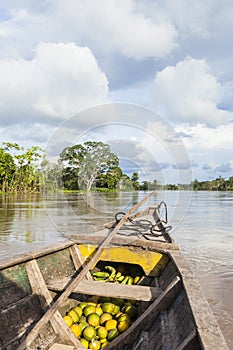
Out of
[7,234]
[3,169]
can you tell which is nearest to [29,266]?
[7,234]

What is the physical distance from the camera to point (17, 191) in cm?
3812

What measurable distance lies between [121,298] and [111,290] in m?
0.11

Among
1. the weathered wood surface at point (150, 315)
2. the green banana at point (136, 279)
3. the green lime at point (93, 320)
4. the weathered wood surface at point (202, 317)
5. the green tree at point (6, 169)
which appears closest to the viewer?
the weathered wood surface at point (202, 317)

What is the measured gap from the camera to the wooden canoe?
193 centimetres

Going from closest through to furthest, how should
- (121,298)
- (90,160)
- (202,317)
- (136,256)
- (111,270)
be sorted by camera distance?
1. (202,317)
2. (121,298)
3. (136,256)
4. (111,270)
5. (90,160)

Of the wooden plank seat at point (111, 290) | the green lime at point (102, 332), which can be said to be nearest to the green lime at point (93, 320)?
the green lime at point (102, 332)

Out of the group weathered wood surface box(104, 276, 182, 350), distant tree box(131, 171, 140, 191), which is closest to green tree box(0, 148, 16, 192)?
distant tree box(131, 171, 140, 191)

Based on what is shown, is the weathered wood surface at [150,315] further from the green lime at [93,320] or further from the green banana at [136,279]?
the green banana at [136,279]

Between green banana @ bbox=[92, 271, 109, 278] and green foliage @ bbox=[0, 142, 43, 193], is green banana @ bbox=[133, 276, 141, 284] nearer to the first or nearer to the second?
green banana @ bbox=[92, 271, 109, 278]

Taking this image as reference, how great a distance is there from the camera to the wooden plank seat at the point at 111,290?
8.73ft

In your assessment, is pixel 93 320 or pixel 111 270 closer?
pixel 93 320

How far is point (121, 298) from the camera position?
2.72 metres

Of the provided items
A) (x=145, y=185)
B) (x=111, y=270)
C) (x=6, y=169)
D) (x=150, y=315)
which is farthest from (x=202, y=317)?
(x=6, y=169)

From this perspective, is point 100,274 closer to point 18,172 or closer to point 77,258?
point 77,258
